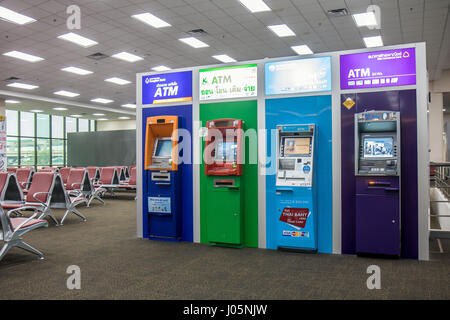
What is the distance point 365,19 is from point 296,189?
17.3ft

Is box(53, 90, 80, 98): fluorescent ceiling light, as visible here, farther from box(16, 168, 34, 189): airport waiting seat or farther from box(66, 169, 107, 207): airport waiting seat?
box(66, 169, 107, 207): airport waiting seat

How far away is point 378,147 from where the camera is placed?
4.14m

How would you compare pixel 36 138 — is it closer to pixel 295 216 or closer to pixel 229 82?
pixel 229 82

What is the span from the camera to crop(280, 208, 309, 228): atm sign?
14.6ft

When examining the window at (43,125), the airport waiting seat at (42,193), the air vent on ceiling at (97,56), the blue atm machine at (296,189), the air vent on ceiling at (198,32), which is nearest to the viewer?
the blue atm machine at (296,189)

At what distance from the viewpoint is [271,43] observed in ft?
31.3

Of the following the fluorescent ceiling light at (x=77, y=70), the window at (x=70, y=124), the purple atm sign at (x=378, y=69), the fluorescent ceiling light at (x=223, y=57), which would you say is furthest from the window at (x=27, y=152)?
the purple atm sign at (x=378, y=69)

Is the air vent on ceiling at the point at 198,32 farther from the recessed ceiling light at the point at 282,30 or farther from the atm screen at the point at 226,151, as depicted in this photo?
the atm screen at the point at 226,151

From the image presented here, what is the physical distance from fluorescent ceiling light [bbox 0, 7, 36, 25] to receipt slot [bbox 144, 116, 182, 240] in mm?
4326

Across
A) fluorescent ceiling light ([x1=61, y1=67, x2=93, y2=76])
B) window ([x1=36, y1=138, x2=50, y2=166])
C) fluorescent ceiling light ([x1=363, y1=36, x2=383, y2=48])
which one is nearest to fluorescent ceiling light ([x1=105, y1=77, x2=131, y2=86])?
fluorescent ceiling light ([x1=61, y1=67, x2=93, y2=76])

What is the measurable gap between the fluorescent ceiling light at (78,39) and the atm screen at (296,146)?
6.32m

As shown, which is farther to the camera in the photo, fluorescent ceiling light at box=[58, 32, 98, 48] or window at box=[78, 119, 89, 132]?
window at box=[78, 119, 89, 132]

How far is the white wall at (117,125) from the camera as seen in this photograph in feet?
77.6

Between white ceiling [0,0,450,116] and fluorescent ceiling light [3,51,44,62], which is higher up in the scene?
white ceiling [0,0,450,116]
